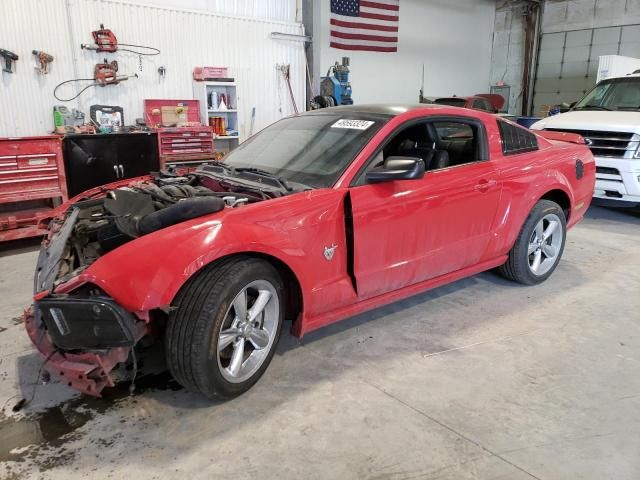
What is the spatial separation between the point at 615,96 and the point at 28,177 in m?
7.35

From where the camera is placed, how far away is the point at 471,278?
3.92m

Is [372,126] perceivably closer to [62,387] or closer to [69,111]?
[62,387]

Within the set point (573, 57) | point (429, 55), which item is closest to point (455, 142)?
point (429, 55)

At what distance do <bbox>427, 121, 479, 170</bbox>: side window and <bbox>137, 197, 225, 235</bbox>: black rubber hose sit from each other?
158cm

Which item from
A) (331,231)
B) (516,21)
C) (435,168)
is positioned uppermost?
(516,21)

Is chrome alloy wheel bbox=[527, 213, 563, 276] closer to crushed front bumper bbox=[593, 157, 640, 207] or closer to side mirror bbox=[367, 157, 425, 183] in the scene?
side mirror bbox=[367, 157, 425, 183]

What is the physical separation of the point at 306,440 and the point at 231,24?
7185 mm

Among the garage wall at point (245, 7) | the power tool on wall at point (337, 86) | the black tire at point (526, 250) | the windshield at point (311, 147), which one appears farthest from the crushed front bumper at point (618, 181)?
the garage wall at point (245, 7)

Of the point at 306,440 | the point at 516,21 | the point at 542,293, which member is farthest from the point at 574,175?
the point at 516,21

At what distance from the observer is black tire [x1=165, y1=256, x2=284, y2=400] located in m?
2.04

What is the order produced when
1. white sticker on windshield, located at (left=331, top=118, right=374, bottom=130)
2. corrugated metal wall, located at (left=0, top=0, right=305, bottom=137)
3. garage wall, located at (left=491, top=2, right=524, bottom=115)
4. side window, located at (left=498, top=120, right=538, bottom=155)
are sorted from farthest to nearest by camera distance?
garage wall, located at (left=491, top=2, right=524, bottom=115) → corrugated metal wall, located at (left=0, top=0, right=305, bottom=137) → side window, located at (left=498, top=120, right=538, bottom=155) → white sticker on windshield, located at (left=331, top=118, right=374, bottom=130)

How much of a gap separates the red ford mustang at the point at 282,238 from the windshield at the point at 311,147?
11 mm

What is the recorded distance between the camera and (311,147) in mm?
2885

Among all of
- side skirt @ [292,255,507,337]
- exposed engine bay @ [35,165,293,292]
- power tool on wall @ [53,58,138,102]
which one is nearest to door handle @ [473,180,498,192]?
side skirt @ [292,255,507,337]
